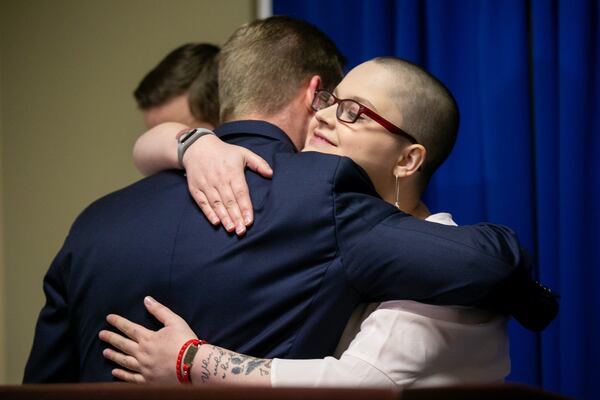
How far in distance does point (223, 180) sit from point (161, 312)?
26 centimetres

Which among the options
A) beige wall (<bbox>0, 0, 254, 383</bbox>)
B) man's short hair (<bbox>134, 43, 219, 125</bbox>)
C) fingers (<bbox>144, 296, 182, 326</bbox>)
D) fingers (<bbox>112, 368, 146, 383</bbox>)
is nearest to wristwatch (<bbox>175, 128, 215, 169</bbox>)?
fingers (<bbox>144, 296, 182, 326</bbox>)

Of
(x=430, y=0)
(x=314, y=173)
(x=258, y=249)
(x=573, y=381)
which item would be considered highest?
(x=430, y=0)

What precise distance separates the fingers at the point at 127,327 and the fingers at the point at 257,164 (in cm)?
36

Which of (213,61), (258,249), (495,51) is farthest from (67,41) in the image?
(258,249)

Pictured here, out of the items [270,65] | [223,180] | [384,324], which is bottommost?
[384,324]

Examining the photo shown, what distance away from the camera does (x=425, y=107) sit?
1.64 metres

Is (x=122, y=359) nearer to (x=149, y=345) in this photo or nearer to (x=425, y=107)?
(x=149, y=345)

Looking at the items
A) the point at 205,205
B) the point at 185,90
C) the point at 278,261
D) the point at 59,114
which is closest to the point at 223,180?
the point at 205,205

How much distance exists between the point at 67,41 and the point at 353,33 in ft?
3.68

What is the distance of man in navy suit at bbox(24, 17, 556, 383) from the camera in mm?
1295

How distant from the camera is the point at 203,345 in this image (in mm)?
1347

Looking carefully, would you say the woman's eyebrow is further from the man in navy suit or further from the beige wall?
the beige wall

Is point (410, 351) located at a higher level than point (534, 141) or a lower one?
lower

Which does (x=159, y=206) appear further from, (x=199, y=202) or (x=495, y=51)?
(x=495, y=51)
